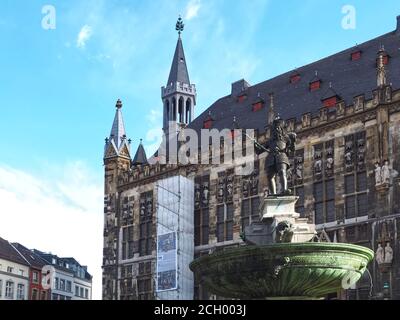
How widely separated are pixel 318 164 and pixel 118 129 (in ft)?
58.9

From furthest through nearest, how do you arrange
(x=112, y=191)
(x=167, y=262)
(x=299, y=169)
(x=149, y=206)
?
(x=112, y=191) → (x=149, y=206) → (x=167, y=262) → (x=299, y=169)

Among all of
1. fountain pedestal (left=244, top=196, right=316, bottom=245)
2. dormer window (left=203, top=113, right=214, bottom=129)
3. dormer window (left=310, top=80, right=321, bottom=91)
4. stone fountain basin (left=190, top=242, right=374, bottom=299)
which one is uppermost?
dormer window (left=310, top=80, right=321, bottom=91)

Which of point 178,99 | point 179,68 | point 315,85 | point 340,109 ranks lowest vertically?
point 340,109

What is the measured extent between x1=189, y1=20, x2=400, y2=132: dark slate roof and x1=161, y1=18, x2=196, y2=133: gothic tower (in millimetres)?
7573

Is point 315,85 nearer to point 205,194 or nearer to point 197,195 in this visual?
point 205,194

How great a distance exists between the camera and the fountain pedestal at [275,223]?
1446cm

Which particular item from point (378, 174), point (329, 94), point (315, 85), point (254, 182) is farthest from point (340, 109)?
point (254, 182)

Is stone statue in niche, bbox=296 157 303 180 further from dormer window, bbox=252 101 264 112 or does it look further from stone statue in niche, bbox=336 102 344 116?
dormer window, bbox=252 101 264 112

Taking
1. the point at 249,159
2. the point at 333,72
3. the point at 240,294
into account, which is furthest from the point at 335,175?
the point at 240,294

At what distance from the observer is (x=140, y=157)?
162ft

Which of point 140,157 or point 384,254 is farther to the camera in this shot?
point 140,157

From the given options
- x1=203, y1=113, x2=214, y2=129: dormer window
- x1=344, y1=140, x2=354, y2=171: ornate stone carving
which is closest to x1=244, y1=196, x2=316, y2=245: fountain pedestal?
x1=344, y1=140, x2=354, y2=171: ornate stone carving

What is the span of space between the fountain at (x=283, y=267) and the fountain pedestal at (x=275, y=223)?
0.06 metres

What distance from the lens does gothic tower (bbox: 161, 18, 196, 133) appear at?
5472 cm
